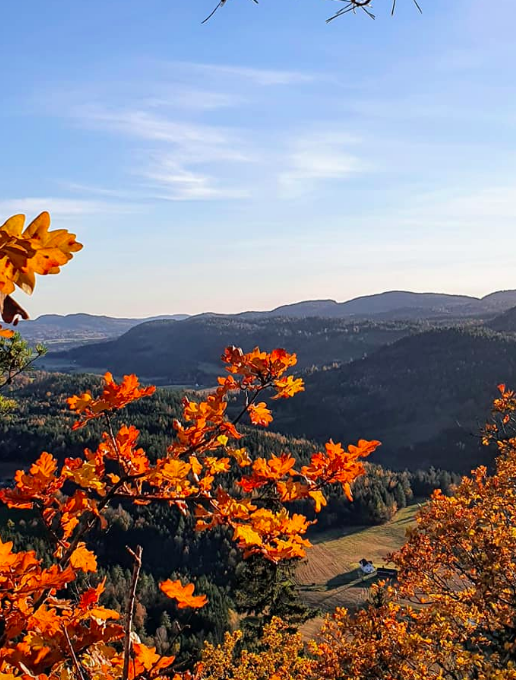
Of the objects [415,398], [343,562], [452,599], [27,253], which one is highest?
[27,253]

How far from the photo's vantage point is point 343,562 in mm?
62844

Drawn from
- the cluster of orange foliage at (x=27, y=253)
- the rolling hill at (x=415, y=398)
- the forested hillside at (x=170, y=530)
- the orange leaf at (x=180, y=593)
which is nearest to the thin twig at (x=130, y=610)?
the orange leaf at (x=180, y=593)

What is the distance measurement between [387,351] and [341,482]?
197242 millimetres

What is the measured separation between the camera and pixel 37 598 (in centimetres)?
294

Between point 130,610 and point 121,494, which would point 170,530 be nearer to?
point 121,494

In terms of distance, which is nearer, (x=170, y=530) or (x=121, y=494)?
(x=121, y=494)

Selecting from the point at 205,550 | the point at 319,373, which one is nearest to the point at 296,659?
the point at 205,550

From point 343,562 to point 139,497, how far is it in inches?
2639

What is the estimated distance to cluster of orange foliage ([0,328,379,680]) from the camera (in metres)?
2.81

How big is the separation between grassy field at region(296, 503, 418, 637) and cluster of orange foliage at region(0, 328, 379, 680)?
47.1m

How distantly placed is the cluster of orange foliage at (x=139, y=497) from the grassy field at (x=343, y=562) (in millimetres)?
47117

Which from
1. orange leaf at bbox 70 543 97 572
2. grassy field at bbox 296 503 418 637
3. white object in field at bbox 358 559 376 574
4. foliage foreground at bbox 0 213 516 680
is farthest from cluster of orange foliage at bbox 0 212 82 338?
white object in field at bbox 358 559 376 574

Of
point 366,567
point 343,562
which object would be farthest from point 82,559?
point 343,562

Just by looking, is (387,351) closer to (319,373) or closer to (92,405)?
(319,373)
